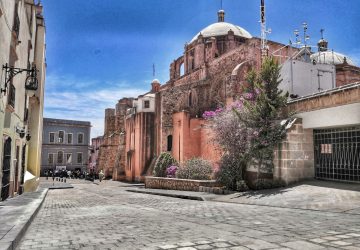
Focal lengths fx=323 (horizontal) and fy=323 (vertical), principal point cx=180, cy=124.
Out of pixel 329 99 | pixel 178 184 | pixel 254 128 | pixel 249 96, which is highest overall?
pixel 249 96

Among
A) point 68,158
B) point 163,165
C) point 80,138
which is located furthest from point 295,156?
point 68,158

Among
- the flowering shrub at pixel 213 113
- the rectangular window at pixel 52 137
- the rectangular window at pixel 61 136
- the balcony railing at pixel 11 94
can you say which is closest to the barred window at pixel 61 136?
the rectangular window at pixel 61 136

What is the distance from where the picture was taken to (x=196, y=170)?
59.6 ft

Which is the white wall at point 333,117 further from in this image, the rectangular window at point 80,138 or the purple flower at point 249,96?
the rectangular window at point 80,138

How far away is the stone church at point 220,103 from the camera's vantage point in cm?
1316

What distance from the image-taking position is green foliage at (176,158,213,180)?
Answer: 17781 mm

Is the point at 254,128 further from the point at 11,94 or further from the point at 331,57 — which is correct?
the point at 331,57

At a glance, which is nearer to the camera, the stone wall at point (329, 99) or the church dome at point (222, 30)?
the stone wall at point (329, 99)

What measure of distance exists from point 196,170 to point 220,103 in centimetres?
912

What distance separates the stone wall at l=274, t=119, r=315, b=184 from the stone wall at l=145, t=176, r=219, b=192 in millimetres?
3633

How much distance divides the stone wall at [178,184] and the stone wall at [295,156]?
3633 millimetres

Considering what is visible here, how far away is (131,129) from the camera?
37.2 m

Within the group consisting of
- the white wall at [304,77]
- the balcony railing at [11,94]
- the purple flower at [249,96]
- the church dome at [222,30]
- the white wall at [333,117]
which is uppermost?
the church dome at [222,30]

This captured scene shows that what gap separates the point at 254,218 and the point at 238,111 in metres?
7.99
